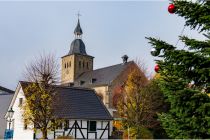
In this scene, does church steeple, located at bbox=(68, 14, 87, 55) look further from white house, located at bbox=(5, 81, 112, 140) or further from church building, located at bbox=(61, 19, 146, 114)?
white house, located at bbox=(5, 81, 112, 140)

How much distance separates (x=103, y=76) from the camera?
69125 millimetres

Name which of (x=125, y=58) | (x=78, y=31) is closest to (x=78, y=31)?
(x=78, y=31)

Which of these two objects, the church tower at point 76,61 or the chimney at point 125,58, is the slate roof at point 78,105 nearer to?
the chimney at point 125,58

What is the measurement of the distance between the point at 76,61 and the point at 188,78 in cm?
8038

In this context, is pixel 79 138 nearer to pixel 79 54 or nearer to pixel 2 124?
pixel 2 124

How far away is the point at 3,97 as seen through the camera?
46.8m

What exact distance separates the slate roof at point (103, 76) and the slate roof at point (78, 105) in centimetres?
2828

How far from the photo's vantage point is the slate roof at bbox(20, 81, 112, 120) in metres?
32.4

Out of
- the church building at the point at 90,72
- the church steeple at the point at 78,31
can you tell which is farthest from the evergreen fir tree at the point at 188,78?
the church steeple at the point at 78,31

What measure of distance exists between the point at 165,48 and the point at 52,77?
21.4m

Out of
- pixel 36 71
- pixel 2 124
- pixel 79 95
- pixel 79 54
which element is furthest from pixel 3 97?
pixel 79 54

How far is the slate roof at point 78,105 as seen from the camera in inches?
1277

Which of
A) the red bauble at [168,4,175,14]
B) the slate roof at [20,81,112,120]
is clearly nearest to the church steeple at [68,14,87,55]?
the slate roof at [20,81,112,120]

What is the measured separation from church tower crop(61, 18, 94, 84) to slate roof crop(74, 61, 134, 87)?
7.40 m
